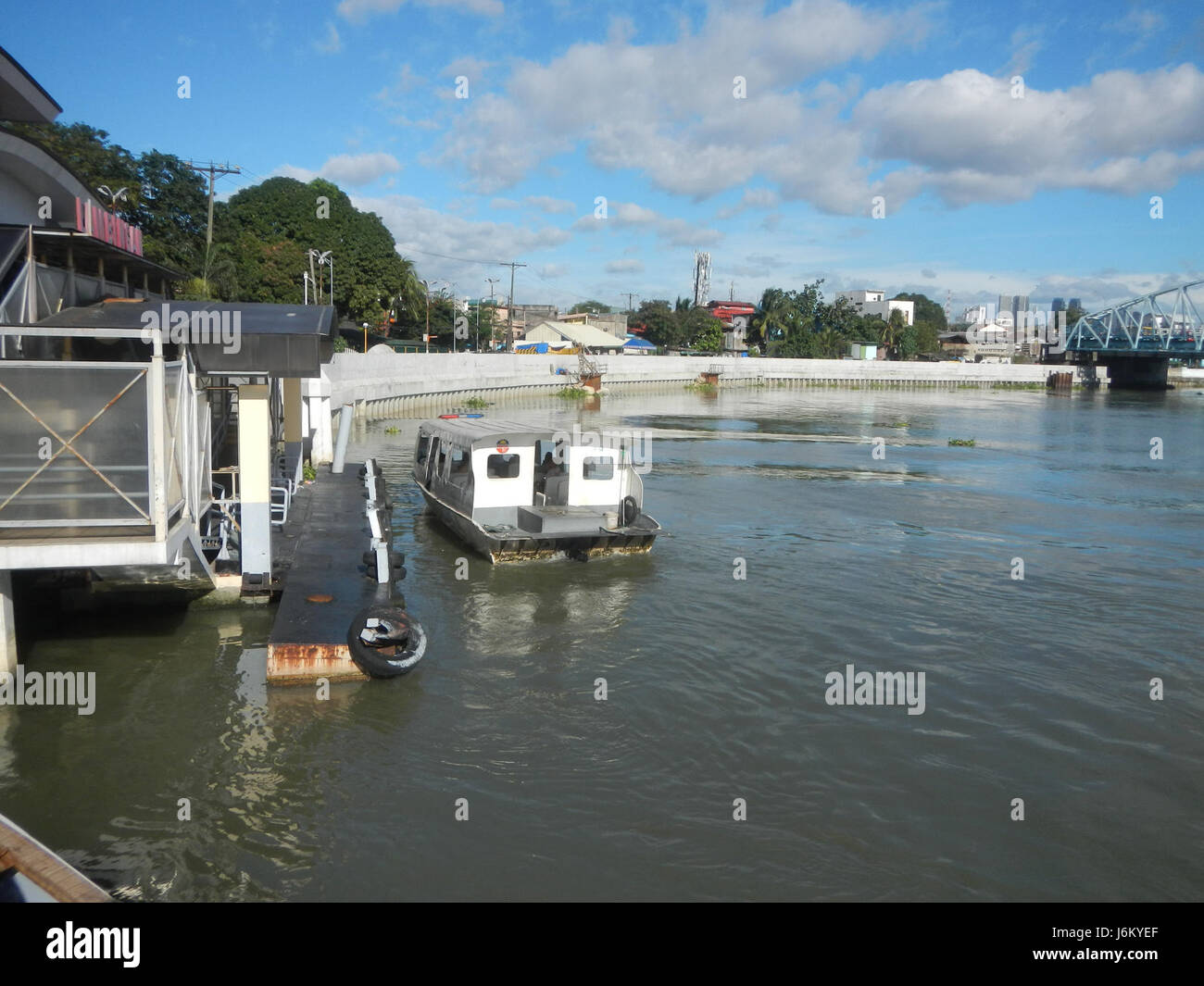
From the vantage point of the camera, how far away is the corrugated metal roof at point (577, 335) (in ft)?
303

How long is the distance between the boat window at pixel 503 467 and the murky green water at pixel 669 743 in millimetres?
1648

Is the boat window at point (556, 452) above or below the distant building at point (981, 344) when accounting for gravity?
below

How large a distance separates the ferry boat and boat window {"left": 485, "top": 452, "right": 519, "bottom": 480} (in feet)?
0.05

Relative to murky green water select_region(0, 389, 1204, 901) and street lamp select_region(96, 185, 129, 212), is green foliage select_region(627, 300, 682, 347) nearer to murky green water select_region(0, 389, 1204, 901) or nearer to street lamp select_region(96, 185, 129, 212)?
street lamp select_region(96, 185, 129, 212)

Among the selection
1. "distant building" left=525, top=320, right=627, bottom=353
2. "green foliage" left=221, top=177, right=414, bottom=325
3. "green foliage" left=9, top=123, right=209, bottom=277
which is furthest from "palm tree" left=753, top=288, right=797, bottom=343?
"green foliage" left=9, top=123, right=209, bottom=277

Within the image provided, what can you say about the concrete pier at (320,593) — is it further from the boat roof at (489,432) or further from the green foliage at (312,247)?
the green foliage at (312,247)

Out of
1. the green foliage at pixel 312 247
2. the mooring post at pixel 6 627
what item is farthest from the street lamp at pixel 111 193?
the mooring post at pixel 6 627

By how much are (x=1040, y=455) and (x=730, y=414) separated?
812 inches

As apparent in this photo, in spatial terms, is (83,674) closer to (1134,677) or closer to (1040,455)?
(1134,677)

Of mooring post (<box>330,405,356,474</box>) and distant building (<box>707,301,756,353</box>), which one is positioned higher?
distant building (<box>707,301,756,353</box>)

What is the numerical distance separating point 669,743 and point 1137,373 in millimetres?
111411

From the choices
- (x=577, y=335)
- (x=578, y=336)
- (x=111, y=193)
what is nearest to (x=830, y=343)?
(x=577, y=335)

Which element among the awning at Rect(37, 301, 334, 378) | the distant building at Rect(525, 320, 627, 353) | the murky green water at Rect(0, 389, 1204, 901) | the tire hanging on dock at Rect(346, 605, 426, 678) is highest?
the distant building at Rect(525, 320, 627, 353)

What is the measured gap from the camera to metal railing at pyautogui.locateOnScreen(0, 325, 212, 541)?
823 cm
